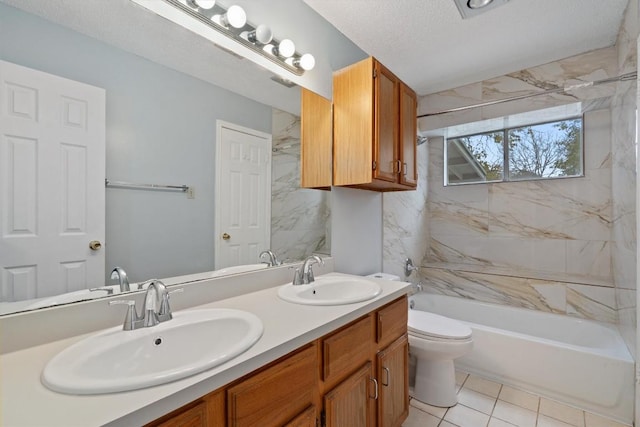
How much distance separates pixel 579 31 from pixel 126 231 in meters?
2.98

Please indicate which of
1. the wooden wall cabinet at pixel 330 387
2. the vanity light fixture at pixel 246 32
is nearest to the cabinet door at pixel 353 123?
the vanity light fixture at pixel 246 32

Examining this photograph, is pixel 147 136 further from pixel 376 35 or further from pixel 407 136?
pixel 376 35

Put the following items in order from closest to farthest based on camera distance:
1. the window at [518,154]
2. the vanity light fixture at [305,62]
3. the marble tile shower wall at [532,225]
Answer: the vanity light fixture at [305,62] < the marble tile shower wall at [532,225] < the window at [518,154]

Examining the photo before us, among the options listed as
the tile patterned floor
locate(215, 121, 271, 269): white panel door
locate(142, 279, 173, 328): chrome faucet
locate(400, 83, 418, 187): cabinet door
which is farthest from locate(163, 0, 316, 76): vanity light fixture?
the tile patterned floor

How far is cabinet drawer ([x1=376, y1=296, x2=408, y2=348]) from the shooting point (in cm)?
129

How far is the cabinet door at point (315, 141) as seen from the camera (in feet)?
5.51

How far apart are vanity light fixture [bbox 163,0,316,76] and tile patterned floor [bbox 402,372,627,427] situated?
2.18m

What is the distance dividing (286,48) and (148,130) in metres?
0.89

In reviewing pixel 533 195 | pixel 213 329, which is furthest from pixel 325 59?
pixel 533 195

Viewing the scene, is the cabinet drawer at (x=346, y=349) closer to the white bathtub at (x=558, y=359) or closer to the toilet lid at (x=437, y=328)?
the toilet lid at (x=437, y=328)

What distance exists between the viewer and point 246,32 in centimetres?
136

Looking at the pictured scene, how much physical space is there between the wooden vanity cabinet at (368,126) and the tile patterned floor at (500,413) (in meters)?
1.46

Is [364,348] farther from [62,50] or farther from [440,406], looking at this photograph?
[62,50]

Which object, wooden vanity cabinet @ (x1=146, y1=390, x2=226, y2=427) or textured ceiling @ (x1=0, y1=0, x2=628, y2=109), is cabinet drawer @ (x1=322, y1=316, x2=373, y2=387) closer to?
wooden vanity cabinet @ (x1=146, y1=390, x2=226, y2=427)
